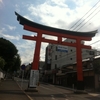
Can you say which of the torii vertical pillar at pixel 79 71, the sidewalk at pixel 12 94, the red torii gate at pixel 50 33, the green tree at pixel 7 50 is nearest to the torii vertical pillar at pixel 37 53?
the red torii gate at pixel 50 33

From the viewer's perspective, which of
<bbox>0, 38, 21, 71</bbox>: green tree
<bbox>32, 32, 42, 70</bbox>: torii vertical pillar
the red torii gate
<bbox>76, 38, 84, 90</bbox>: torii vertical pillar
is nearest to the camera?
<bbox>32, 32, 42, 70</bbox>: torii vertical pillar

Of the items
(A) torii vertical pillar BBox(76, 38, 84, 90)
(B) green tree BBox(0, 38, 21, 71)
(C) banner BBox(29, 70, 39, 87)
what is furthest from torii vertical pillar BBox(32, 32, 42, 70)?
(B) green tree BBox(0, 38, 21, 71)

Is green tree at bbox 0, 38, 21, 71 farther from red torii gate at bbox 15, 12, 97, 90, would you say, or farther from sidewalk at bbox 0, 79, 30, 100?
red torii gate at bbox 15, 12, 97, 90

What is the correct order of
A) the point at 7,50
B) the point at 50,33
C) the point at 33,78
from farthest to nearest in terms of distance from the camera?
1. the point at 7,50
2. the point at 50,33
3. the point at 33,78

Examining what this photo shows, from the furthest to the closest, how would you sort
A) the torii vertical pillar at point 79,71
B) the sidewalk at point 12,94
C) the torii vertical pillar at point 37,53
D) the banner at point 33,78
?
1. the torii vertical pillar at point 79,71
2. the torii vertical pillar at point 37,53
3. the banner at point 33,78
4. the sidewalk at point 12,94

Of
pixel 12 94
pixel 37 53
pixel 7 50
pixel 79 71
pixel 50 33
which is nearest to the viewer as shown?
pixel 12 94

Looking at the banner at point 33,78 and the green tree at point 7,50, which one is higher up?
the green tree at point 7,50

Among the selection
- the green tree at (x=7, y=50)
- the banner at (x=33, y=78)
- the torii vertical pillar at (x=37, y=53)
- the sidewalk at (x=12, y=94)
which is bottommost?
the sidewalk at (x=12, y=94)

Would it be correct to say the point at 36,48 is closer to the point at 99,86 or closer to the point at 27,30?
the point at 27,30

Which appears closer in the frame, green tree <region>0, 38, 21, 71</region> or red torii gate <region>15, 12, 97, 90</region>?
red torii gate <region>15, 12, 97, 90</region>

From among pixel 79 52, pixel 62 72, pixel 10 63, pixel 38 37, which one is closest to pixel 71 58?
pixel 62 72

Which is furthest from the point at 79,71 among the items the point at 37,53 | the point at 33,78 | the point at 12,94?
the point at 12,94

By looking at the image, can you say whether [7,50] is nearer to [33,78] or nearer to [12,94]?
[33,78]

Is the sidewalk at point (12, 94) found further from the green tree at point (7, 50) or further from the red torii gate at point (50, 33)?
the green tree at point (7, 50)
